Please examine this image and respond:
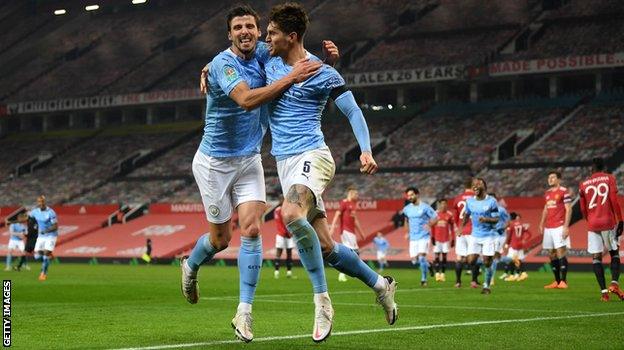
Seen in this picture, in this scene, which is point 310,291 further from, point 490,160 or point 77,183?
Result: point 77,183

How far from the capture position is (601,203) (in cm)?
1612

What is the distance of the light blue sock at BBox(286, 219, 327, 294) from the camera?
29.1 feet

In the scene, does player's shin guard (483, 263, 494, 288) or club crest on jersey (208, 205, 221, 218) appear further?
player's shin guard (483, 263, 494, 288)

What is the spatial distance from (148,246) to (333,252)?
33477 mm

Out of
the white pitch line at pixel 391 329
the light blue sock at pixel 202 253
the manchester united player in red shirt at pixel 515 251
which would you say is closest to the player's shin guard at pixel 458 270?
the manchester united player in red shirt at pixel 515 251

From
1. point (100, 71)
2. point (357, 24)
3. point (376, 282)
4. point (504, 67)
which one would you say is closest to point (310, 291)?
point (376, 282)

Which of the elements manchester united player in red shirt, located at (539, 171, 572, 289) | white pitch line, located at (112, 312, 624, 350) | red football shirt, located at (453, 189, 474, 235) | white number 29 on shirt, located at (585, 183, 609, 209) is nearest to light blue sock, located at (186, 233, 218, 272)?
white pitch line, located at (112, 312, 624, 350)

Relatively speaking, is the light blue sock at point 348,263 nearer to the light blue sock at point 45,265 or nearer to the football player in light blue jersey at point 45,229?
the light blue sock at point 45,265

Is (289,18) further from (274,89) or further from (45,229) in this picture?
(45,229)

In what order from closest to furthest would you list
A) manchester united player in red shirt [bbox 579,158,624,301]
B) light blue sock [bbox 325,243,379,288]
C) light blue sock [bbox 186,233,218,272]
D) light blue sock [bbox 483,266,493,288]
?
1. light blue sock [bbox 325,243,379,288]
2. light blue sock [bbox 186,233,218,272]
3. manchester united player in red shirt [bbox 579,158,624,301]
4. light blue sock [bbox 483,266,493,288]

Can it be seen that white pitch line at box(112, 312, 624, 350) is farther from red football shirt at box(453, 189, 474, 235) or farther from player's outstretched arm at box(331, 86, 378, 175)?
red football shirt at box(453, 189, 474, 235)

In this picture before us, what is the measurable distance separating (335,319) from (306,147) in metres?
3.89

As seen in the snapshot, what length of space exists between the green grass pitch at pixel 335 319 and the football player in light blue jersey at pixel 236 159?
2.31ft

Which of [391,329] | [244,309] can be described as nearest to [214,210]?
[244,309]
